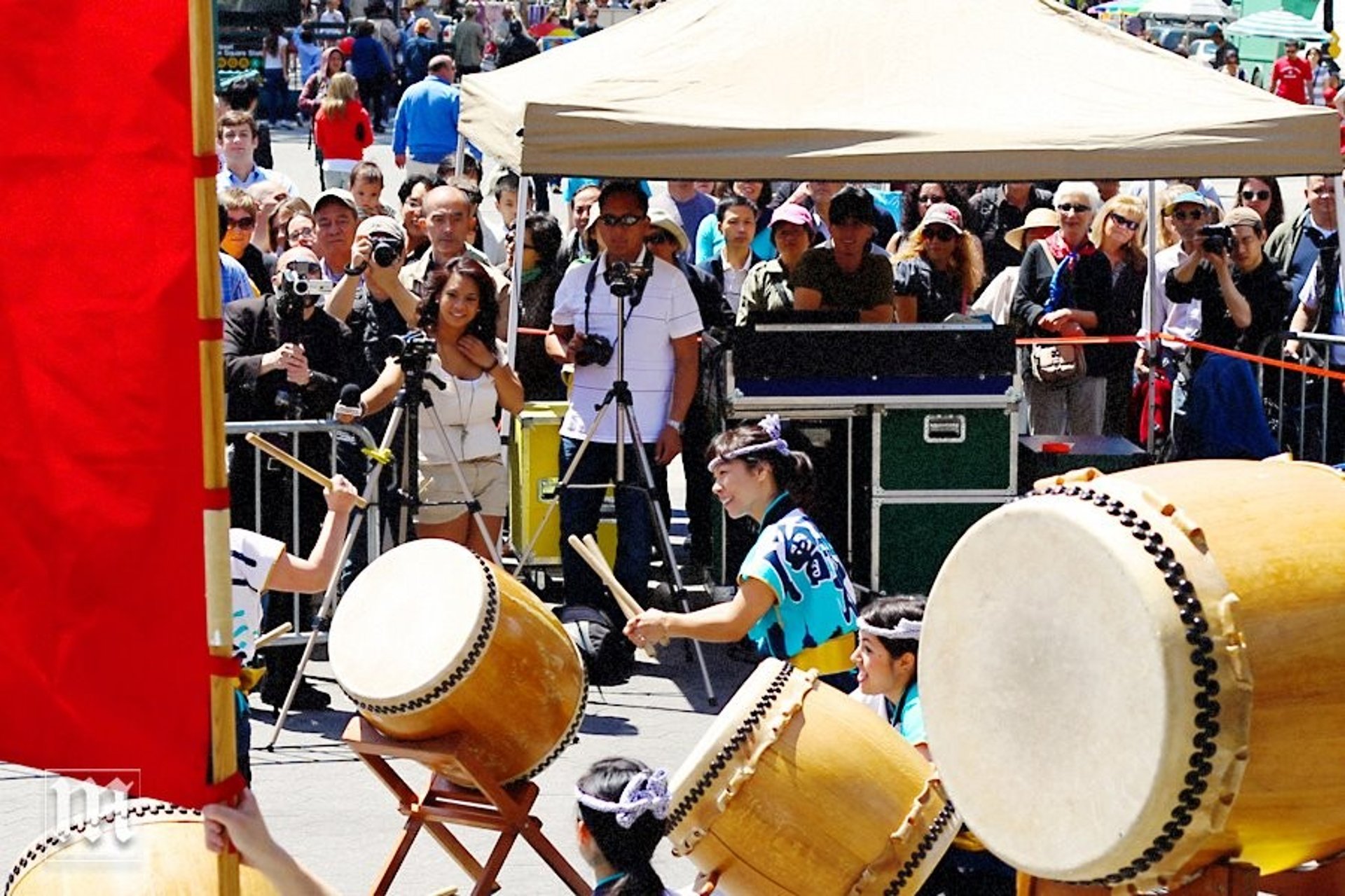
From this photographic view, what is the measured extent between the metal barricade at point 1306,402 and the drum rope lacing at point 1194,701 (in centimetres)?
731

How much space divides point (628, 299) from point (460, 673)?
12.7 feet

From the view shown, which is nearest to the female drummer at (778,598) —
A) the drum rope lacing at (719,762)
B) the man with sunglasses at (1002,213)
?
the drum rope lacing at (719,762)

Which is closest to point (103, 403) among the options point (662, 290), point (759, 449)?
point (759, 449)

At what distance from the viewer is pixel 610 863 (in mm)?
4750

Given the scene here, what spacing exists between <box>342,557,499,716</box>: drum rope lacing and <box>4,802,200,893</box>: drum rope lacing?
1.38 meters

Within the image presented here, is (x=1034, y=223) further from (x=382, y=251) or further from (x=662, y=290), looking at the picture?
(x=382, y=251)

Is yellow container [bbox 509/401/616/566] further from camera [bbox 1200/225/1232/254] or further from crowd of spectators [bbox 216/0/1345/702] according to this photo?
camera [bbox 1200/225/1232/254]

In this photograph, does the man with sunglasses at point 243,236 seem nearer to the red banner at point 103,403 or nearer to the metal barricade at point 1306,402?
the metal barricade at point 1306,402

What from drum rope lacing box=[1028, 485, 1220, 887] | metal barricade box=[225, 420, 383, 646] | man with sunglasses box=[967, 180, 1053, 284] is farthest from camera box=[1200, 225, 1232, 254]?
drum rope lacing box=[1028, 485, 1220, 887]

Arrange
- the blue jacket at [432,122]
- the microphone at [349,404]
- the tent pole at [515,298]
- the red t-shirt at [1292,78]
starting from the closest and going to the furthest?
the microphone at [349,404], the tent pole at [515,298], the blue jacket at [432,122], the red t-shirt at [1292,78]

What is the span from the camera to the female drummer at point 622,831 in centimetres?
473

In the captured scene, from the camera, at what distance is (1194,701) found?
3.81m

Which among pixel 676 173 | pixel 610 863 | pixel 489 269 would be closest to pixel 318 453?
pixel 489 269

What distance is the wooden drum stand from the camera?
597 centimetres
